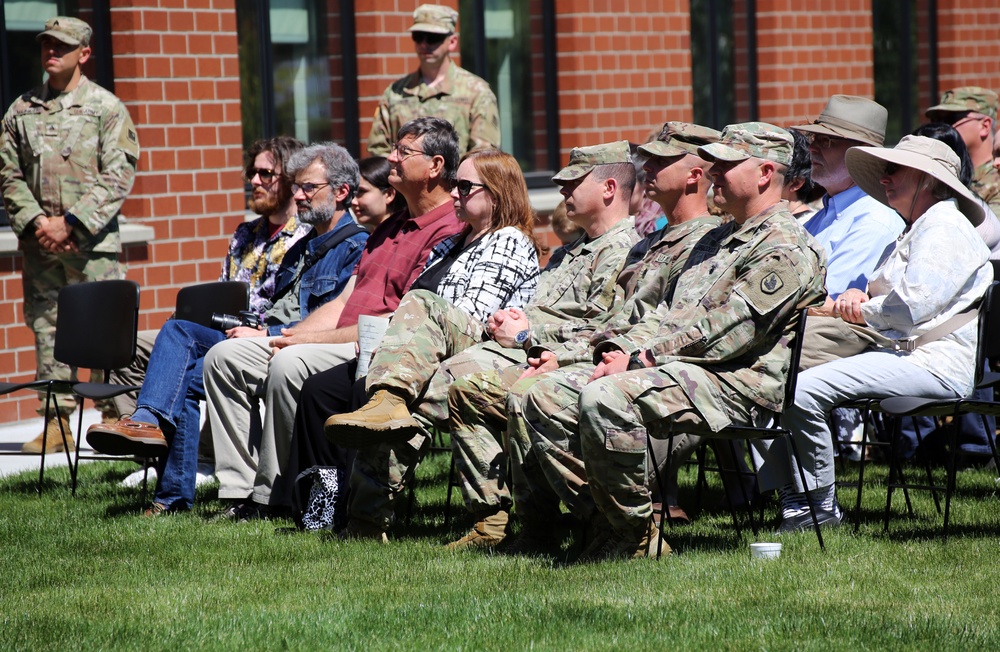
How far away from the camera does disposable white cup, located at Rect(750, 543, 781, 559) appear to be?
5.21m

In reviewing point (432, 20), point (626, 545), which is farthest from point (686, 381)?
point (432, 20)

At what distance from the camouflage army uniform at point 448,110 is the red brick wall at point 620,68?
2.33 meters

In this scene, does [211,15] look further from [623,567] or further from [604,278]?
[623,567]

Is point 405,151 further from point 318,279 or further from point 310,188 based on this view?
point 318,279

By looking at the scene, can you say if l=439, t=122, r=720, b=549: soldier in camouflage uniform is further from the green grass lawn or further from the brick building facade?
the brick building facade

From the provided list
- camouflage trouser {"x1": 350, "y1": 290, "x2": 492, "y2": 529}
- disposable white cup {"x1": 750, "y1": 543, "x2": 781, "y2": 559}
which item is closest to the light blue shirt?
disposable white cup {"x1": 750, "y1": 543, "x2": 781, "y2": 559}

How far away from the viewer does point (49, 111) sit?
860 centimetres

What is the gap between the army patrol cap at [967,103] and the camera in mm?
9336

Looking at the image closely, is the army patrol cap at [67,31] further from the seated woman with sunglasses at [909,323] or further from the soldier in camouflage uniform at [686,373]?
the seated woman with sunglasses at [909,323]

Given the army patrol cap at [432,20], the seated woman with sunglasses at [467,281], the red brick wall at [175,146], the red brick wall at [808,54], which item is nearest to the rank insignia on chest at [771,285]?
the seated woman with sunglasses at [467,281]

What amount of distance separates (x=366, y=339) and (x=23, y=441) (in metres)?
3.47

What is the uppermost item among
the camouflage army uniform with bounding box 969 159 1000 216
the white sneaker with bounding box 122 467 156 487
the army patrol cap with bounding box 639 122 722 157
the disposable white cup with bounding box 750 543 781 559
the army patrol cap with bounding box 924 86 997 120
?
the army patrol cap with bounding box 924 86 997 120

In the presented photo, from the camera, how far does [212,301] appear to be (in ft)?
23.6

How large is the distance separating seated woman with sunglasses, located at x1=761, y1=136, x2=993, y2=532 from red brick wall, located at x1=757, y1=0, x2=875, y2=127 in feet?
24.9
